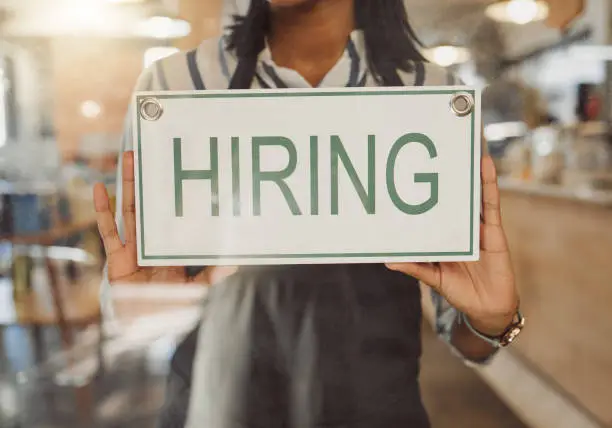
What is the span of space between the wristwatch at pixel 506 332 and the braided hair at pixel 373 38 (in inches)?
11.4

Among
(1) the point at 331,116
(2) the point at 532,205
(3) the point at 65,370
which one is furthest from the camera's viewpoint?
(2) the point at 532,205

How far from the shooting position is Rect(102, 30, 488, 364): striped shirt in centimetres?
58

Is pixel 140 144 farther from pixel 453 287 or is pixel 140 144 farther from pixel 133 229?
pixel 453 287

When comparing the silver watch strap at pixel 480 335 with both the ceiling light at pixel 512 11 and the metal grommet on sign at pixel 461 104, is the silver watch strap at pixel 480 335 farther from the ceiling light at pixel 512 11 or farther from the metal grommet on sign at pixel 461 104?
the ceiling light at pixel 512 11

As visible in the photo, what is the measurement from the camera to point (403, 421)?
641mm

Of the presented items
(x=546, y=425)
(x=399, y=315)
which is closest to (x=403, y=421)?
(x=399, y=315)

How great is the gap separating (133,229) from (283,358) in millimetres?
225

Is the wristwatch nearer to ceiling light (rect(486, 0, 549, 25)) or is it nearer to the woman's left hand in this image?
the woman's left hand

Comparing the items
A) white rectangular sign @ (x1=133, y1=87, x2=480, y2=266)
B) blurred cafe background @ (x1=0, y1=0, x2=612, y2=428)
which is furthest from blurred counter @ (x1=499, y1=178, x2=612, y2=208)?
white rectangular sign @ (x1=133, y1=87, x2=480, y2=266)

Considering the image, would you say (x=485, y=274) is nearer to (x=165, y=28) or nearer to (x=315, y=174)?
(x=315, y=174)

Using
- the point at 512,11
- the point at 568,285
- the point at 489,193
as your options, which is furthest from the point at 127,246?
the point at 568,285

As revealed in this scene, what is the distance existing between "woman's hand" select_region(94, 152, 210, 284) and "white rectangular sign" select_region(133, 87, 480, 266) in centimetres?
2

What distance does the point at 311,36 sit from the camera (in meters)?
0.58

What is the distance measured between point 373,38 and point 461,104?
12 cm
